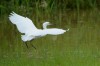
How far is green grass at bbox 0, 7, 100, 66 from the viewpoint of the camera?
19.7 ft

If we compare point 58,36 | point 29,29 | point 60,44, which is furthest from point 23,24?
point 58,36

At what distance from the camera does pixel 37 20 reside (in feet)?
27.6

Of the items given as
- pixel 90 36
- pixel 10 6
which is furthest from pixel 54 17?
A: pixel 90 36

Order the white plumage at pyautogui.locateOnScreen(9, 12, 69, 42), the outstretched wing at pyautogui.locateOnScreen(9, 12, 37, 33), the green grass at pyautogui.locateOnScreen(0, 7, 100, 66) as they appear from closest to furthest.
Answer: the green grass at pyautogui.locateOnScreen(0, 7, 100, 66) → the white plumage at pyautogui.locateOnScreen(9, 12, 69, 42) → the outstretched wing at pyautogui.locateOnScreen(9, 12, 37, 33)

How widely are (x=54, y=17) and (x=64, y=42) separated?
5.45 ft

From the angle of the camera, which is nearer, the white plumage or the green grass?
the green grass

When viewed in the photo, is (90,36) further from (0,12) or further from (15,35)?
(0,12)

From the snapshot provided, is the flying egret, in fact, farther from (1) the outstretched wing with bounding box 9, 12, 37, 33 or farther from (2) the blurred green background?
(2) the blurred green background

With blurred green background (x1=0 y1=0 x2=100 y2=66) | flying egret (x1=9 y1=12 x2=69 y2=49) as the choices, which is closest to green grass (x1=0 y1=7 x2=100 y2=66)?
blurred green background (x1=0 y1=0 x2=100 y2=66)

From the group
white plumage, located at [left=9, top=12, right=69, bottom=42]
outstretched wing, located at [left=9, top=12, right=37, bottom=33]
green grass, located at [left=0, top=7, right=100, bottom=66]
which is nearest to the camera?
green grass, located at [left=0, top=7, right=100, bottom=66]

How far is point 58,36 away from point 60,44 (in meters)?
0.48

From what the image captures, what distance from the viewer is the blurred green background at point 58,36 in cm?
607

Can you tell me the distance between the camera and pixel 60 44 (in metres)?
6.88

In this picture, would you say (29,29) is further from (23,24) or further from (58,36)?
(58,36)
